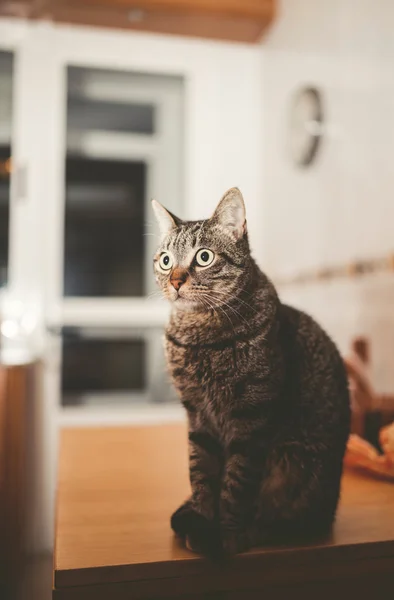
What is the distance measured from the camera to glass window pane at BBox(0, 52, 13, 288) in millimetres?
2607

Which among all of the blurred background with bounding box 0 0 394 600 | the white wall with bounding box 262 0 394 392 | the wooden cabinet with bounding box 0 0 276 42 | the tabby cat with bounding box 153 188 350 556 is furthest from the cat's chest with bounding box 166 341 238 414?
the wooden cabinet with bounding box 0 0 276 42

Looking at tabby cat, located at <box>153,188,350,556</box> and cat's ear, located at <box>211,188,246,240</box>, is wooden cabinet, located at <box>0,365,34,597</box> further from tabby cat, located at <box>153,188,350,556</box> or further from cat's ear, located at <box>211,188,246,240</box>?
cat's ear, located at <box>211,188,246,240</box>

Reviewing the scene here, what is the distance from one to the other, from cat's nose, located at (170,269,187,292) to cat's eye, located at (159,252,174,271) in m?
0.03

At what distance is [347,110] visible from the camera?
1783 mm

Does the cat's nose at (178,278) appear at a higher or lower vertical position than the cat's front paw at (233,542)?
higher

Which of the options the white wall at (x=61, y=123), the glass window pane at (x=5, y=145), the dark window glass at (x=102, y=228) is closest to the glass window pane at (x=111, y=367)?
the white wall at (x=61, y=123)

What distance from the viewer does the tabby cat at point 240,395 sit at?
0.65m

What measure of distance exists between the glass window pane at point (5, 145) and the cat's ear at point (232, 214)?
2133 millimetres

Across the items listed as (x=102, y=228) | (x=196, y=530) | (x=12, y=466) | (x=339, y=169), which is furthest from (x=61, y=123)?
(x=196, y=530)

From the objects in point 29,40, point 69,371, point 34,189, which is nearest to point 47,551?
point 69,371

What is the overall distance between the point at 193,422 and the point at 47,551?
1813mm

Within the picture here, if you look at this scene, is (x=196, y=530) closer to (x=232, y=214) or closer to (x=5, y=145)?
(x=232, y=214)

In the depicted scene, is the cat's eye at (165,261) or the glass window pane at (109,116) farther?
the glass window pane at (109,116)

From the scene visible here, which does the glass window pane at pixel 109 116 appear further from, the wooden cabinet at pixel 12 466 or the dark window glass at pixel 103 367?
the wooden cabinet at pixel 12 466
